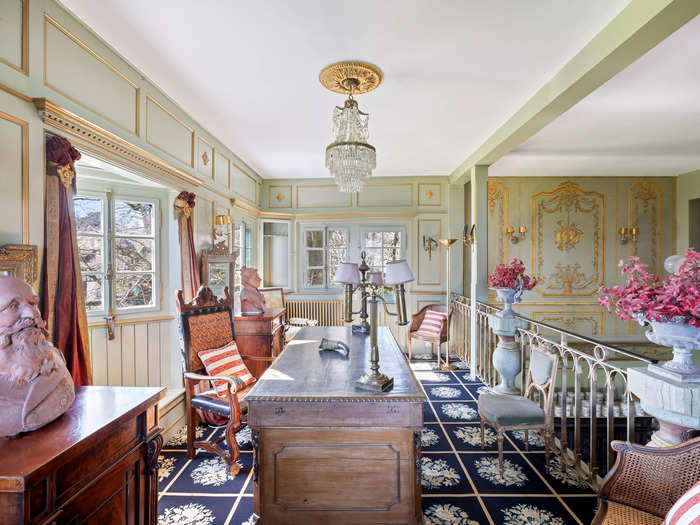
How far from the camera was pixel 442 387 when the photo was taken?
4301mm

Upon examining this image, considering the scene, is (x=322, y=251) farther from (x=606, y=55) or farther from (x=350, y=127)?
(x=606, y=55)

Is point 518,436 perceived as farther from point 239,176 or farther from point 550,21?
point 239,176

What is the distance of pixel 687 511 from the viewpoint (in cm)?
114

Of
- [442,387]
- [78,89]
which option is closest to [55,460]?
[78,89]

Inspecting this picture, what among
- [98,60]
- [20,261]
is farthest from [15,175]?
[98,60]

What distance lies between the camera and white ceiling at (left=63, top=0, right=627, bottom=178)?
202 centimetres

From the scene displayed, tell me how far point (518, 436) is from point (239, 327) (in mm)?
2953

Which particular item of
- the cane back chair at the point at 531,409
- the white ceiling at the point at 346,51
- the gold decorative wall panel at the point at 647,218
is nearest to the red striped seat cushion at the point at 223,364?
the cane back chair at the point at 531,409

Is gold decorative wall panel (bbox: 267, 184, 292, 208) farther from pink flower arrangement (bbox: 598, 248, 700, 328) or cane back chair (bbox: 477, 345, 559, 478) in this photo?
pink flower arrangement (bbox: 598, 248, 700, 328)

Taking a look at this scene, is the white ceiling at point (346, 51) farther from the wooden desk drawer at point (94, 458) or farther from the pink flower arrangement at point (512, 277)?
the wooden desk drawer at point (94, 458)

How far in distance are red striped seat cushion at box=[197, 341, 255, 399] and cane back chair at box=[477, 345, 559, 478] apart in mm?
1889

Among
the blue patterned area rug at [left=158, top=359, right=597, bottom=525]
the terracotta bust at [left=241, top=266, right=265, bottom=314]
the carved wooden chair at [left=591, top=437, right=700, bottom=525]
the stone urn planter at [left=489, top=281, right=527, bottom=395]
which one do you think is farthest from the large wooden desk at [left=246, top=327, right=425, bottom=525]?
the terracotta bust at [left=241, top=266, right=265, bottom=314]

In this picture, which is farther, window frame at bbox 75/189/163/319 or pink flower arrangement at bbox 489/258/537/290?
pink flower arrangement at bbox 489/258/537/290

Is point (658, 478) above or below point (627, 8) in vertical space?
below
